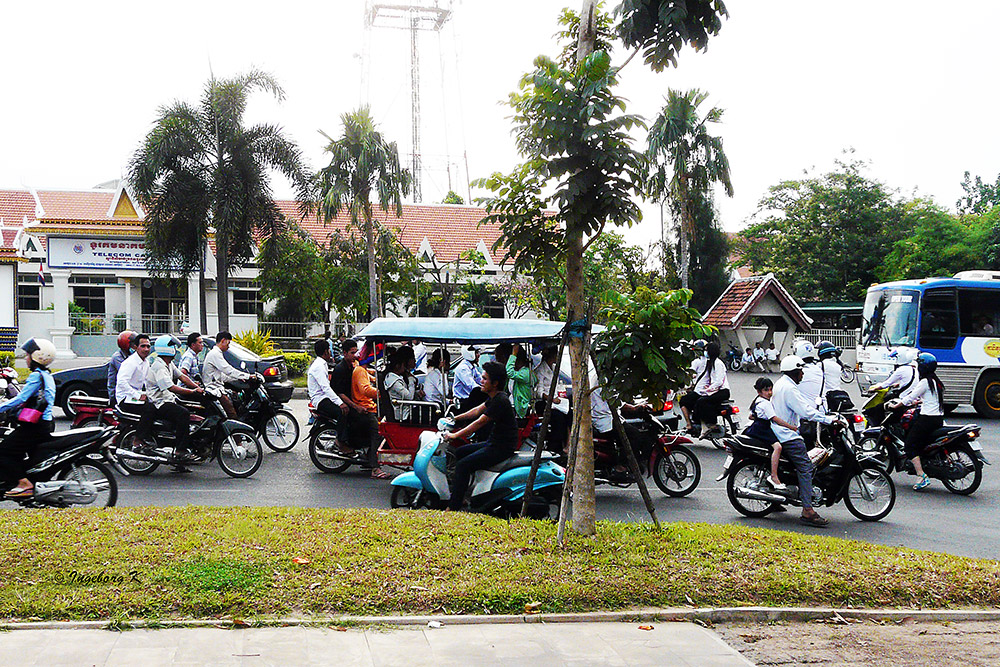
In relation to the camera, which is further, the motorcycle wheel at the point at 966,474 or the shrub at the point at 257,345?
the shrub at the point at 257,345

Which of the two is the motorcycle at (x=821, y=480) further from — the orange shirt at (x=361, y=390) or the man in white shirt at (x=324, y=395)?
the man in white shirt at (x=324, y=395)

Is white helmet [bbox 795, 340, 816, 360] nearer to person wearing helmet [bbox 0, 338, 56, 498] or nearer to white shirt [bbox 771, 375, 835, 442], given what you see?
white shirt [bbox 771, 375, 835, 442]

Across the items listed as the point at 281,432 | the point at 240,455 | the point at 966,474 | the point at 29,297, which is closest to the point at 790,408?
the point at 966,474

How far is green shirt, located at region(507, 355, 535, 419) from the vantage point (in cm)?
1120

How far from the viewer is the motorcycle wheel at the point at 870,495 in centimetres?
904

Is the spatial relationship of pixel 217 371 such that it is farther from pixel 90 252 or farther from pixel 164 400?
pixel 90 252

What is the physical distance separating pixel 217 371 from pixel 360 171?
54.2 feet

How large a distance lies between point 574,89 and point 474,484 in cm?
371

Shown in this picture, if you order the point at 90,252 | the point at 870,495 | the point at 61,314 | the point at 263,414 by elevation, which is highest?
the point at 90,252

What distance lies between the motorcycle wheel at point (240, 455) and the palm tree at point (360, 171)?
1802 cm

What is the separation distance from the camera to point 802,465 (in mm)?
8719

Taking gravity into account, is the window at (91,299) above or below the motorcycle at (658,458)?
above

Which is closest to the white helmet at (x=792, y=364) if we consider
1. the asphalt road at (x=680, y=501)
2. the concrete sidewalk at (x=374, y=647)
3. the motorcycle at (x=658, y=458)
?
the asphalt road at (x=680, y=501)

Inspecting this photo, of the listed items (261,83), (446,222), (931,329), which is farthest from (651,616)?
(446,222)
